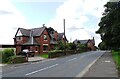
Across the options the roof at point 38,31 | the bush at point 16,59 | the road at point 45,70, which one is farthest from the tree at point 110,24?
the road at point 45,70

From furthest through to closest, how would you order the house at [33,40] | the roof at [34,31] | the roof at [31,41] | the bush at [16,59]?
the roof at [34,31] → the roof at [31,41] → the house at [33,40] → the bush at [16,59]

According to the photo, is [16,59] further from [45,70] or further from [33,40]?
[33,40]

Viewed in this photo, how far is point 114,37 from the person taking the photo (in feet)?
187

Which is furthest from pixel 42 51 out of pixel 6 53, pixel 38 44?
pixel 6 53

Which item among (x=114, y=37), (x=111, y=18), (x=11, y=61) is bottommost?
(x=11, y=61)

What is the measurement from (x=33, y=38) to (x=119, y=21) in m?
30.1

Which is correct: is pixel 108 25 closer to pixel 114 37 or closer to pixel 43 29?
pixel 114 37

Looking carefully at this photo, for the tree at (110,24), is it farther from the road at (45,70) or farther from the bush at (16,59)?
the road at (45,70)

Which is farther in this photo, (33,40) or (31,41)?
(33,40)

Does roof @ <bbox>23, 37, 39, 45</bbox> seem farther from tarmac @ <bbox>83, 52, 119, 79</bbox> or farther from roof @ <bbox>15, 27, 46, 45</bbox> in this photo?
tarmac @ <bbox>83, 52, 119, 79</bbox>

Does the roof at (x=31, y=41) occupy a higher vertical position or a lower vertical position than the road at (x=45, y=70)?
higher

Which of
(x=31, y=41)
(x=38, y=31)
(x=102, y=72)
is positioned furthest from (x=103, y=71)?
(x=38, y=31)

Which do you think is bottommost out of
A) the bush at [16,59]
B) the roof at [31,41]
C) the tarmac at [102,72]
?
the tarmac at [102,72]

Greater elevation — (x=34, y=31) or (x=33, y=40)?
(x=34, y=31)
